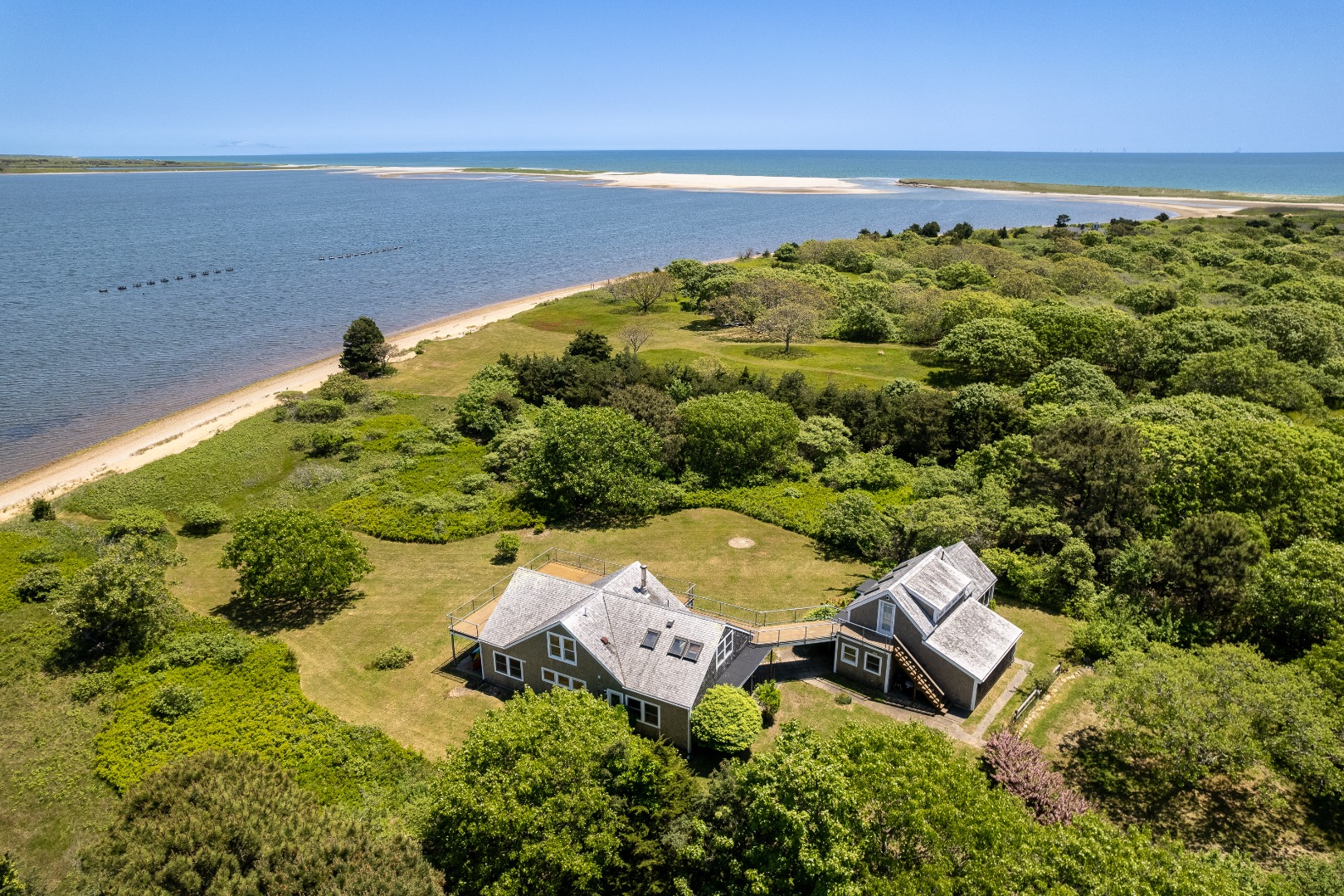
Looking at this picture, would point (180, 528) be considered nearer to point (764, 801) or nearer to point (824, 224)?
point (764, 801)

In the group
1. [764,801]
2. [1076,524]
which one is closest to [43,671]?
[764,801]

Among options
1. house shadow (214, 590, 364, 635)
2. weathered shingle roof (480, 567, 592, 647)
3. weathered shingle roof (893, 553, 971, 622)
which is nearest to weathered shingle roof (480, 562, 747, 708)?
weathered shingle roof (480, 567, 592, 647)

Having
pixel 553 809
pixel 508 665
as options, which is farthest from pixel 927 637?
pixel 508 665

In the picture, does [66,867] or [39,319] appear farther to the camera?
[39,319]

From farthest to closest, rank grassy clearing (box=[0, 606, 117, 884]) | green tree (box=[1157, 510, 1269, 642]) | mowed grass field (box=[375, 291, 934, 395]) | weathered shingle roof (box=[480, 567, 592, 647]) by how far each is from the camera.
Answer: mowed grass field (box=[375, 291, 934, 395])
green tree (box=[1157, 510, 1269, 642])
weathered shingle roof (box=[480, 567, 592, 647])
grassy clearing (box=[0, 606, 117, 884])

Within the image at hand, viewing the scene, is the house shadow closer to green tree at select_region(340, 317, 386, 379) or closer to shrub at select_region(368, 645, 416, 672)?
shrub at select_region(368, 645, 416, 672)

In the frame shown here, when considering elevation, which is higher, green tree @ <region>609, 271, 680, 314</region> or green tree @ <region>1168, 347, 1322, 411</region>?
green tree @ <region>1168, 347, 1322, 411</region>

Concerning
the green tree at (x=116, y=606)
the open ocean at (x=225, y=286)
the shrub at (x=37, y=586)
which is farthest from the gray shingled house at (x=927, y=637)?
the open ocean at (x=225, y=286)
